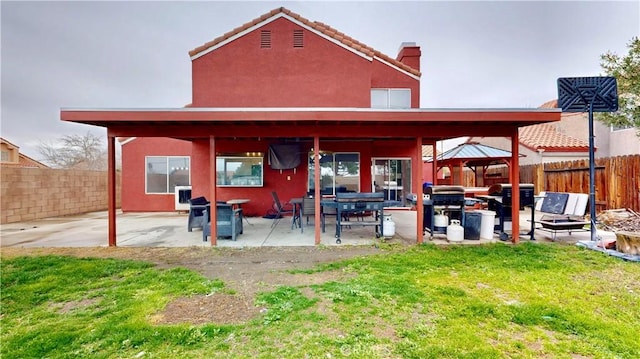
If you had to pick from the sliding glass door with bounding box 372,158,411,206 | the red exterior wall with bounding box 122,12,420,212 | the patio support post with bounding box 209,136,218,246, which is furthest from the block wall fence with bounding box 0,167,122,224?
the sliding glass door with bounding box 372,158,411,206

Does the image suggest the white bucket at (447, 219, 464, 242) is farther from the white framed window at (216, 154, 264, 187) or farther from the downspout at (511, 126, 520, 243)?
the white framed window at (216, 154, 264, 187)

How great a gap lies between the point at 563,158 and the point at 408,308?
14.5 m

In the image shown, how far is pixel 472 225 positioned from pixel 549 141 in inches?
440

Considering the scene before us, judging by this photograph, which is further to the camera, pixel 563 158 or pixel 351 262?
pixel 563 158

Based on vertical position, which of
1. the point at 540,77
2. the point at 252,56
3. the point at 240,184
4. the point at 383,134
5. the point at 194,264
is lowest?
the point at 194,264

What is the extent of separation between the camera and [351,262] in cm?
465

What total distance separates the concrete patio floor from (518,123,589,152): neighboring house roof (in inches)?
255

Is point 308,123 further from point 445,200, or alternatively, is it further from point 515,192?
point 515,192

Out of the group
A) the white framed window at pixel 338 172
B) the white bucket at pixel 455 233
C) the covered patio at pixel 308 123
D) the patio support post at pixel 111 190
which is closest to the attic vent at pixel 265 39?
the white framed window at pixel 338 172

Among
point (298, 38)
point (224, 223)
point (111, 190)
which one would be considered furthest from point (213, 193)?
point (298, 38)

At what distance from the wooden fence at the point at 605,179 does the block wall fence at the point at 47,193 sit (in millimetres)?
18603

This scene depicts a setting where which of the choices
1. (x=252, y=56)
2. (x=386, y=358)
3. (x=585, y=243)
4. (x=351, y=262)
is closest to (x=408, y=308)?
(x=386, y=358)

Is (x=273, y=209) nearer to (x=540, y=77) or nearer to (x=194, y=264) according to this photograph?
(x=194, y=264)

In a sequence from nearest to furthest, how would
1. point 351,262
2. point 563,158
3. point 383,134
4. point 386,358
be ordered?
point 386,358 < point 351,262 < point 383,134 < point 563,158
